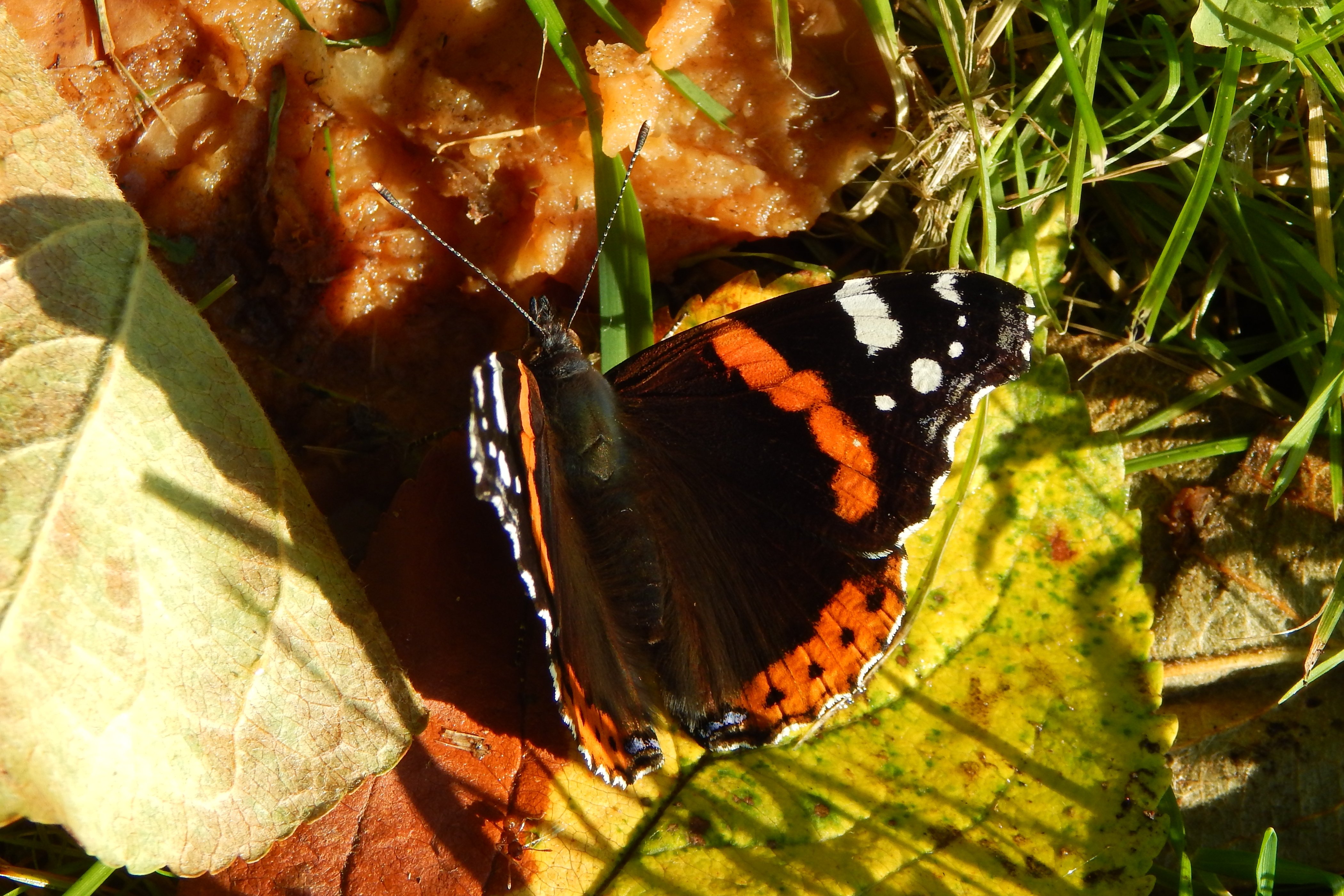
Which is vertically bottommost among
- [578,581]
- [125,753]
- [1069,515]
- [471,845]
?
[471,845]

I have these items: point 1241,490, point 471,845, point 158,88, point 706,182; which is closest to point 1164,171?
point 1241,490

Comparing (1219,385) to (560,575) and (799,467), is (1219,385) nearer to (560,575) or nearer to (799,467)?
(799,467)

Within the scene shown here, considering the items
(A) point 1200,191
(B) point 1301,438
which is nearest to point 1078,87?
(A) point 1200,191

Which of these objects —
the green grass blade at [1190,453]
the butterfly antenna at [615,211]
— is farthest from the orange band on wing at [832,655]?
the butterfly antenna at [615,211]

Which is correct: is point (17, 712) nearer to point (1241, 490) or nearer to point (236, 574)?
point (236, 574)

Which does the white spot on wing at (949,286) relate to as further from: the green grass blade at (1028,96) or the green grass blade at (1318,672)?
the green grass blade at (1318,672)
